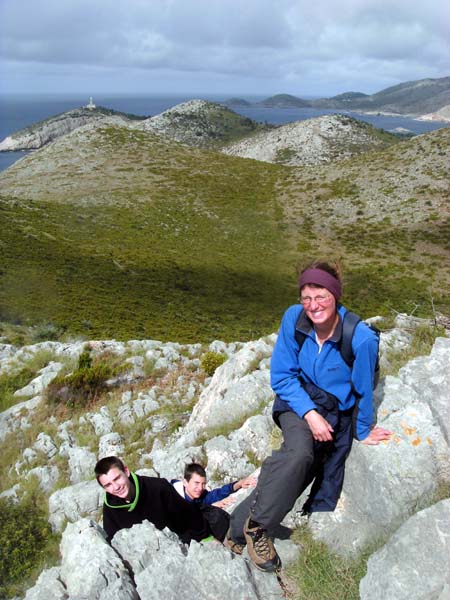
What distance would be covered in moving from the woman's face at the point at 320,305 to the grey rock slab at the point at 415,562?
6.58 ft

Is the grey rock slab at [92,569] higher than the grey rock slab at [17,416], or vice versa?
the grey rock slab at [92,569]

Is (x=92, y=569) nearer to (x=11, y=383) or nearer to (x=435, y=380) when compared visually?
(x=435, y=380)

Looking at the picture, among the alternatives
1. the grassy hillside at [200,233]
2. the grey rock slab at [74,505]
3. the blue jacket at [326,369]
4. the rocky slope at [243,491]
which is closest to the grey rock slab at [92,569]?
the rocky slope at [243,491]

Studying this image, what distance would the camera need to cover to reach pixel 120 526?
4883 mm

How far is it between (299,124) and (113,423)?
5440 inches

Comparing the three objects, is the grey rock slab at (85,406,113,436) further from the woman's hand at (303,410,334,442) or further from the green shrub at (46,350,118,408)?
the woman's hand at (303,410,334,442)

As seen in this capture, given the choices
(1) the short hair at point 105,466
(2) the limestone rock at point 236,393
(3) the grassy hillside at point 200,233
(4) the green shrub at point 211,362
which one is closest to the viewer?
(1) the short hair at point 105,466

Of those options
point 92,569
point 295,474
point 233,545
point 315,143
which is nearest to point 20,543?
point 92,569

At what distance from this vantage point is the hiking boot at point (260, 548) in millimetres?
4195

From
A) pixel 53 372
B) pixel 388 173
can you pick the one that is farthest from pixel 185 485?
pixel 388 173

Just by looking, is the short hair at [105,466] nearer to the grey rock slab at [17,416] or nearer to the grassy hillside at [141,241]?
the grey rock slab at [17,416]

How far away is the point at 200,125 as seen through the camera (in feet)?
531

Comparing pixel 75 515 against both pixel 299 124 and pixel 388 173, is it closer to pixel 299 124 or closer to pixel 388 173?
pixel 388 173

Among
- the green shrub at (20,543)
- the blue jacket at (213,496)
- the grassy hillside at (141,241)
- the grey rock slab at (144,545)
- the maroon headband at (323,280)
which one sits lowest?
the grassy hillside at (141,241)
